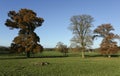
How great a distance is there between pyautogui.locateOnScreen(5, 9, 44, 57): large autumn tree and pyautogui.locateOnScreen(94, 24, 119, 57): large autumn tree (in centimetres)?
2176

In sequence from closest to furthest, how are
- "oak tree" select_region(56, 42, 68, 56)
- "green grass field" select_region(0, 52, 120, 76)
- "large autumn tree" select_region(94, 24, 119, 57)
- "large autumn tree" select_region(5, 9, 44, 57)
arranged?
"green grass field" select_region(0, 52, 120, 76) < "large autumn tree" select_region(5, 9, 44, 57) < "large autumn tree" select_region(94, 24, 119, 57) < "oak tree" select_region(56, 42, 68, 56)

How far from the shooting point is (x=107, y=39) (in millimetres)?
77500

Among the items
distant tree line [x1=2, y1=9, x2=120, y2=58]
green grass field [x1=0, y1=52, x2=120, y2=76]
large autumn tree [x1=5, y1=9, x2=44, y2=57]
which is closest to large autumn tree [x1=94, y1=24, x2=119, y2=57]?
distant tree line [x1=2, y1=9, x2=120, y2=58]

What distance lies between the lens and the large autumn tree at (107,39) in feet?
248

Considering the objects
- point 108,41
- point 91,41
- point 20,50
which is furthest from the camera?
point 108,41

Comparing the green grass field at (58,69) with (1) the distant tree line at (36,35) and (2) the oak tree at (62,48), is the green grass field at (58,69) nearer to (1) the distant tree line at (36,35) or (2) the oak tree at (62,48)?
(1) the distant tree line at (36,35)

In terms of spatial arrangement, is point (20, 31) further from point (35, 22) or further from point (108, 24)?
point (108, 24)

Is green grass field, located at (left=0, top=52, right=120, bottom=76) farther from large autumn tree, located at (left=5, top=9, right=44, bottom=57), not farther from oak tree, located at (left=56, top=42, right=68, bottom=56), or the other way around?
oak tree, located at (left=56, top=42, right=68, bottom=56)

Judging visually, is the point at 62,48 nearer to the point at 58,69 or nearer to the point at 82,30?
the point at 82,30

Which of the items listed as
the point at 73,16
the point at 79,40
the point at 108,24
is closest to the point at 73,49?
the point at 79,40

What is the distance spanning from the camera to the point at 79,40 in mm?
72625


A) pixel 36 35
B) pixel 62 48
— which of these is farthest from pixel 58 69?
pixel 62 48

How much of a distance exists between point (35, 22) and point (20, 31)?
191 inches

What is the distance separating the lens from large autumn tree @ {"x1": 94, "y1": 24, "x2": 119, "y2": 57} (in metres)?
75.5
